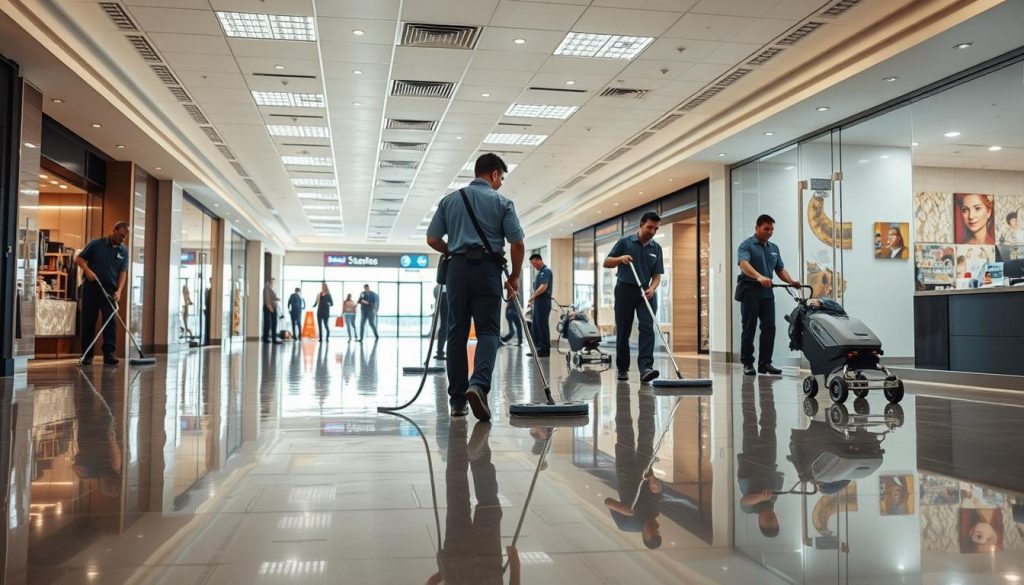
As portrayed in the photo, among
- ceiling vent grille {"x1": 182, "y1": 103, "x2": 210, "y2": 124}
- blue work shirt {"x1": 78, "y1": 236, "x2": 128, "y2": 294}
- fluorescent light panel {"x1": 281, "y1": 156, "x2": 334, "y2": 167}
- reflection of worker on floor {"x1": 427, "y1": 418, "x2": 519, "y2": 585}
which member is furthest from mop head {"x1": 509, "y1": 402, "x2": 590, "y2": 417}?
fluorescent light panel {"x1": 281, "y1": 156, "x2": 334, "y2": 167}

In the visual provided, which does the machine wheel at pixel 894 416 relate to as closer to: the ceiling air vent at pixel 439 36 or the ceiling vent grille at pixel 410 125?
the ceiling air vent at pixel 439 36

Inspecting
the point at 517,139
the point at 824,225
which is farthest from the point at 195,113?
the point at 824,225

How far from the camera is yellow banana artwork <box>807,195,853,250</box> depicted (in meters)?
11.3

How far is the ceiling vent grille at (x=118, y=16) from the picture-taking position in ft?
27.1

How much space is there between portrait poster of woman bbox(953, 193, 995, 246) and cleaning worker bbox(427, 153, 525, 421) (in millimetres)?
8290

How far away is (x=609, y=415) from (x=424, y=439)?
1.45m

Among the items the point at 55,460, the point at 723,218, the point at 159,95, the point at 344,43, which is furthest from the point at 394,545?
the point at 723,218

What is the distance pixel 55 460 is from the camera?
9.46 ft

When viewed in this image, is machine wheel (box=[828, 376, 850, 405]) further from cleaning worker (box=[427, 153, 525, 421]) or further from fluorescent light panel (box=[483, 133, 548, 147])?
fluorescent light panel (box=[483, 133, 548, 147])

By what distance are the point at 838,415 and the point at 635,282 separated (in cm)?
313

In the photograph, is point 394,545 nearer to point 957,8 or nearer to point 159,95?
point 957,8

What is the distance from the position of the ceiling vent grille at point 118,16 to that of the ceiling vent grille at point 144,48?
0.28 metres

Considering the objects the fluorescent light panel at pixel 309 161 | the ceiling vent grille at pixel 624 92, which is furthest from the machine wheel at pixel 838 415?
the fluorescent light panel at pixel 309 161

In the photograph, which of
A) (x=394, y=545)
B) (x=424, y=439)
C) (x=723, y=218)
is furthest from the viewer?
(x=723, y=218)
